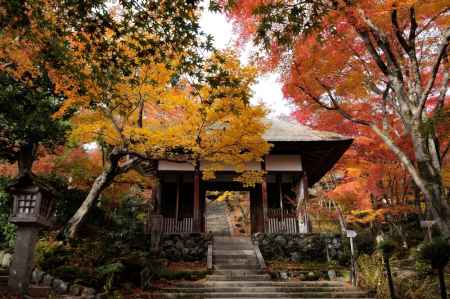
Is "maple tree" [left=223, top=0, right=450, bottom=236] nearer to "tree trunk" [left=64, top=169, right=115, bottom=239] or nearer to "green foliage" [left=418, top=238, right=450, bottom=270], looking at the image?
"green foliage" [left=418, top=238, right=450, bottom=270]

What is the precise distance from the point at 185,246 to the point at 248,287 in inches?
154

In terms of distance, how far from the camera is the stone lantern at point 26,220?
651 cm

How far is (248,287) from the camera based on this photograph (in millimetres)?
8656

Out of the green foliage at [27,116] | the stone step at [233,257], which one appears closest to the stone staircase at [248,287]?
the stone step at [233,257]

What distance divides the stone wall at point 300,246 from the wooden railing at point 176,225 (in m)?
2.71

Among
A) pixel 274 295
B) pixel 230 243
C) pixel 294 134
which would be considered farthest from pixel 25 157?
pixel 294 134

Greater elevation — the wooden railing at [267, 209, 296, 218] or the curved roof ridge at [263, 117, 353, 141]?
the curved roof ridge at [263, 117, 353, 141]

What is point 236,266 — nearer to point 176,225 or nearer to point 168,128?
point 176,225

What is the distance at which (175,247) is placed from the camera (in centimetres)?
1198

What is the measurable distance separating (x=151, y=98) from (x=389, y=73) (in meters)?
6.14

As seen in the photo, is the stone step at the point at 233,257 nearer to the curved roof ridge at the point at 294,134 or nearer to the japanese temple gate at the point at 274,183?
the japanese temple gate at the point at 274,183

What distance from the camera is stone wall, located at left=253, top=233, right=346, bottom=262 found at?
1192 cm

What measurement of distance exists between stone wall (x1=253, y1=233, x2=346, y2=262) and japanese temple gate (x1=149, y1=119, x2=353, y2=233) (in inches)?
29.1

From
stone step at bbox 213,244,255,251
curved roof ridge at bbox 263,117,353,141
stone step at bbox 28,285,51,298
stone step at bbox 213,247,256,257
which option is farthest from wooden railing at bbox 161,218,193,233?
stone step at bbox 28,285,51,298
